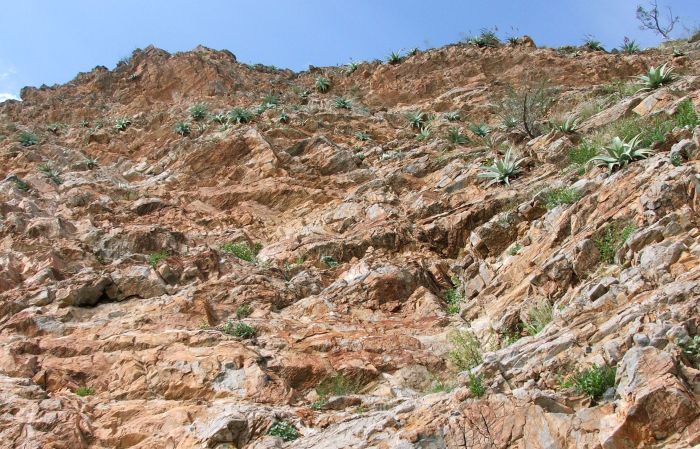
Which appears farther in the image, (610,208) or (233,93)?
(233,93)

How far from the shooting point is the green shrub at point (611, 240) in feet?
24.7

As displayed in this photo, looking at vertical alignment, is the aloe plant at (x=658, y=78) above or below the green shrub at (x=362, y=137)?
below

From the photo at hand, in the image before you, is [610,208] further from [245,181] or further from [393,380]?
[245,181]

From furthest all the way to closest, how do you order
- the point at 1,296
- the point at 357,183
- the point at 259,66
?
the point at 259,66 → the point at 357,183 → the point at 1,296

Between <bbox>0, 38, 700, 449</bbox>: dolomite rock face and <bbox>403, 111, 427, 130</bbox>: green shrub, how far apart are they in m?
0.55

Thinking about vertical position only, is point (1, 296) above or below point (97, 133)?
below

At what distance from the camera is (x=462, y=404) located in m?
5.40

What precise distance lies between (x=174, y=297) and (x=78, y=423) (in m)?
3.05

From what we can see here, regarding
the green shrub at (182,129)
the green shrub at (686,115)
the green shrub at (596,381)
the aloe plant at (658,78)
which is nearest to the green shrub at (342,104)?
the green shrub at (182,129)

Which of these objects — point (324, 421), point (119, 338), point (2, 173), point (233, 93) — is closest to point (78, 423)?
point (119, 338)

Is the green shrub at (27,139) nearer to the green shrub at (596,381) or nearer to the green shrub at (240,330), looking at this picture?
the green shrub at (240,330)

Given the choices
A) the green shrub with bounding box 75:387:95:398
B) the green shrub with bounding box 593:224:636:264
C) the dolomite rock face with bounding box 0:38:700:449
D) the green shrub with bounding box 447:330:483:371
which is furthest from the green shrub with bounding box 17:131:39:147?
the green shrub with bounding box 593:224:636:264

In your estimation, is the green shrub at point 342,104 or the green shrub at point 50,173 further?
the green shrub at point 342,104

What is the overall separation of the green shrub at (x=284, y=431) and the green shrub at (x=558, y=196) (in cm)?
553
